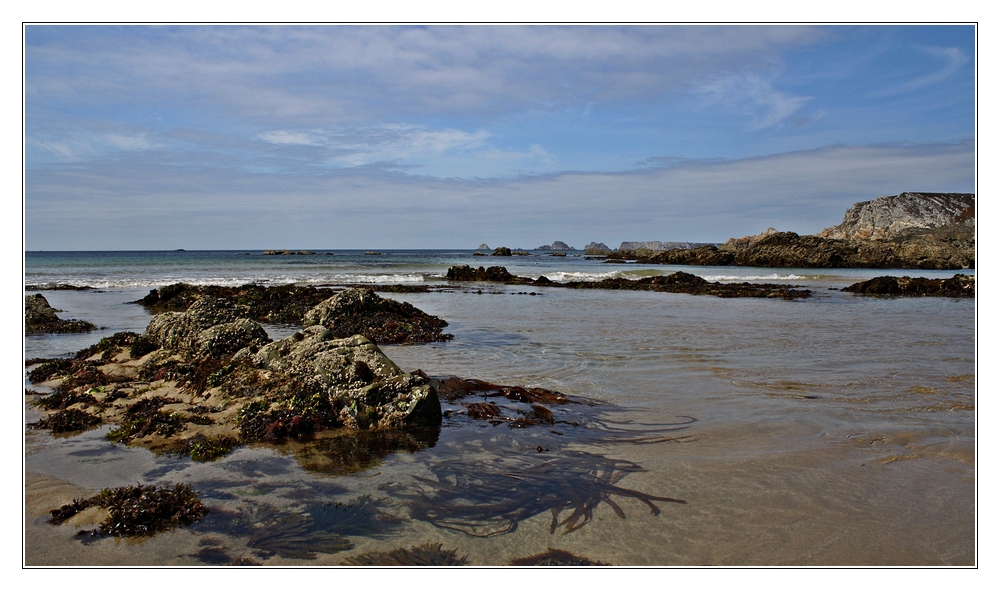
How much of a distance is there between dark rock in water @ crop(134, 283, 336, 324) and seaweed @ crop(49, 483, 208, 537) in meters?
10.4

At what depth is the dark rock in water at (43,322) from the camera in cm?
1138

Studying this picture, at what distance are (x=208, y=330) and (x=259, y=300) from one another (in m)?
9.50

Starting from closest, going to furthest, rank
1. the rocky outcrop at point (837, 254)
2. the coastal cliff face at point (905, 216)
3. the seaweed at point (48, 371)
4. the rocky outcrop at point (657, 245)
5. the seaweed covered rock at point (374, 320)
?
the seaweed at point (48, 371), the seaweed covered rock at point (374, 320), the rocky outcrop at point (837, 254), the coastal cliff face at point (905, 216), the rocky outcrop at point (657, 245)

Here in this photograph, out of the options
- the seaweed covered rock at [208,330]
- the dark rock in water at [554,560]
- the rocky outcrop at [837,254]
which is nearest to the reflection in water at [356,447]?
the dark rock in water at [554,560]

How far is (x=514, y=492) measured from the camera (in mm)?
3947

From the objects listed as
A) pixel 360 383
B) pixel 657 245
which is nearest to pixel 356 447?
pixel 360 383

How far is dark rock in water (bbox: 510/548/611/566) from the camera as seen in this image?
314cm

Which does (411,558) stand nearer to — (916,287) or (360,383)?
(360,383)

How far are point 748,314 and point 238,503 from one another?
50.1ft

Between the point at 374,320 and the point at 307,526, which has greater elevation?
the point at 374,320

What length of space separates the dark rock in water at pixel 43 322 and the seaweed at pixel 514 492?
10984mm

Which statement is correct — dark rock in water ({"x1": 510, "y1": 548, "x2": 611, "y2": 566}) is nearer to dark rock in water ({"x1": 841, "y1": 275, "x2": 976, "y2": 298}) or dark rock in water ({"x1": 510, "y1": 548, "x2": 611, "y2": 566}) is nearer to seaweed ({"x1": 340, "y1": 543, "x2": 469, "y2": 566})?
seaweed ({"x1": 340, "y1": 543, "x2": 469, "y2": 566})

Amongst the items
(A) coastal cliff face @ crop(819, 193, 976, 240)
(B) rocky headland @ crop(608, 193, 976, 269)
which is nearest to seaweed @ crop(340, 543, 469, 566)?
(B) rocky headland @ crop(608, 193, 976, 269)

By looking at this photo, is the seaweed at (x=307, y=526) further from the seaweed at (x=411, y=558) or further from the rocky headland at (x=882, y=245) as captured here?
the rocky headland at (x=882, y=245)
